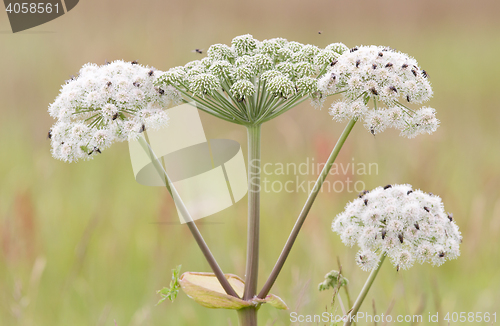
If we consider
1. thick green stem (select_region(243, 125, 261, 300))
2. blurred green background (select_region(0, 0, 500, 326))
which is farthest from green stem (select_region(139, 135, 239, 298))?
blurred green background (select_region(0, 0, 500, 326))

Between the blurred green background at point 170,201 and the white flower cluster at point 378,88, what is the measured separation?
1.47 m

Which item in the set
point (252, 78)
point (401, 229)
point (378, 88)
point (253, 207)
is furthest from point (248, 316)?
point (378, 88)

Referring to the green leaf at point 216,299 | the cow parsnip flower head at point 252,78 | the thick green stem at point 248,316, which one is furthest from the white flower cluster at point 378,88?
the thick green stem at point 248,316

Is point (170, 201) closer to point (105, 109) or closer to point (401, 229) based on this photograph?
point (105, 109)

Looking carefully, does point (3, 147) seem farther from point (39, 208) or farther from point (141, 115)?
point (141, 115)

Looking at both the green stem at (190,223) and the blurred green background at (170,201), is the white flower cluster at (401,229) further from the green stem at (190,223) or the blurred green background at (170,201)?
the green stem at (190,223)

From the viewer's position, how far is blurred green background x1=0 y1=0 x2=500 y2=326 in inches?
230

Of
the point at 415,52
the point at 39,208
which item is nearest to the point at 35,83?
the point at 39,208

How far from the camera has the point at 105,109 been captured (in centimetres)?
386

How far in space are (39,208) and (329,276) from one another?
208 inches

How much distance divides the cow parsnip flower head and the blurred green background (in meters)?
1.66

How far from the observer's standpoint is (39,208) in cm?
758

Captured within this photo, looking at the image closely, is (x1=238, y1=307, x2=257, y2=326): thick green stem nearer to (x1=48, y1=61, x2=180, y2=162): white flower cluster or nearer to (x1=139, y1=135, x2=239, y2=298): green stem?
(x1=139, y1=135, x2=239, y2=298): green stem

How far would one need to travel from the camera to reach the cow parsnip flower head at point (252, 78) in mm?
3965
